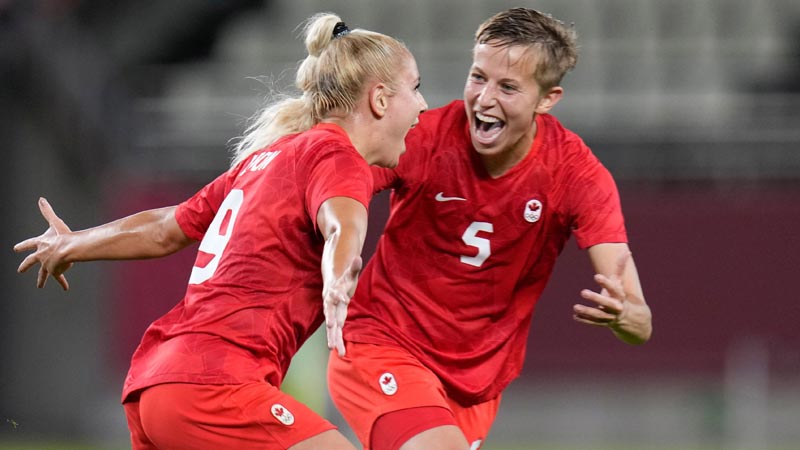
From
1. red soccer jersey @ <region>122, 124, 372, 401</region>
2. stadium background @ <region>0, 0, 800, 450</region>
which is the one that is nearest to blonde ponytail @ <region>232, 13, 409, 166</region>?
red soccer jersey @ <region>122, 124, 372, 401</region>

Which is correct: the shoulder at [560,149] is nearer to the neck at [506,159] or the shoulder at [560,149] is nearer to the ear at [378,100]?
the neck at [506,159]

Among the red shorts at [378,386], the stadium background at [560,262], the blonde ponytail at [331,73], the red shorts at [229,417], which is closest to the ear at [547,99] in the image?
the blonde ponytail at [331,73]

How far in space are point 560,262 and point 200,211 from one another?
7392mm

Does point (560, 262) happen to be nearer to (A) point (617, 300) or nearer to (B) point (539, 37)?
(B) point (539, 37)

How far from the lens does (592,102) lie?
13.3 meters

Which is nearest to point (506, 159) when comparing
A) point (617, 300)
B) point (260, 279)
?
point (617, 300)

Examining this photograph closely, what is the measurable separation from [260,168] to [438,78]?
9.31 m

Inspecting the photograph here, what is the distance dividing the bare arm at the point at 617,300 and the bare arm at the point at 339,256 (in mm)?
832

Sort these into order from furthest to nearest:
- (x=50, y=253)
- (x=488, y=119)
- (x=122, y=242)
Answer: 1. (x=488, y=119)
2. (x=50, y=253)
3. (x=122, y=242)

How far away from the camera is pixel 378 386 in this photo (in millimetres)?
5023

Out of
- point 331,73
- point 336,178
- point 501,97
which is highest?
point 331,73

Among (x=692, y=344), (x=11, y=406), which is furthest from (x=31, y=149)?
(x=692, y=344)

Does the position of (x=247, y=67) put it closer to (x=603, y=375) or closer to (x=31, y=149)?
(x=31, y=149)

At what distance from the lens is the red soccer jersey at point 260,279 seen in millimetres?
3955
